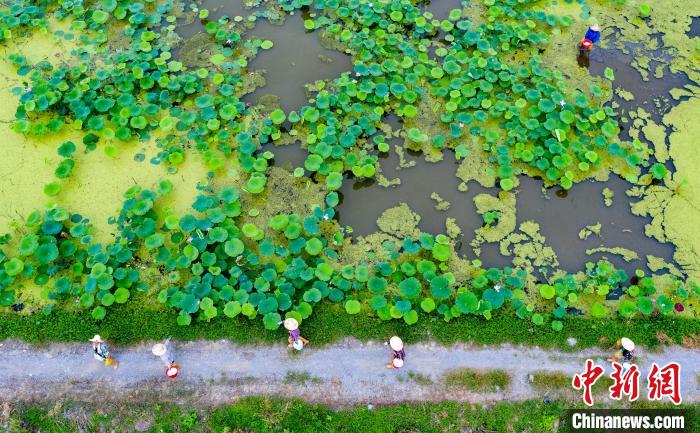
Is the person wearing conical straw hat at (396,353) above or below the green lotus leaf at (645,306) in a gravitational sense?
above

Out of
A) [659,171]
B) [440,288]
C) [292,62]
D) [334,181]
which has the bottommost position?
[440,288]

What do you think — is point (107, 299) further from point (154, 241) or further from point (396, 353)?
point (396, 353)

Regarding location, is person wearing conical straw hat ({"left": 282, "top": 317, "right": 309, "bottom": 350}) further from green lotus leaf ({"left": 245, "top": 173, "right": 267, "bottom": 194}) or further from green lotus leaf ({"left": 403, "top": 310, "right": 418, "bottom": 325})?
green lotus leaf ({"left": 245, "top": 173, "right": 267, "bottom": 194})

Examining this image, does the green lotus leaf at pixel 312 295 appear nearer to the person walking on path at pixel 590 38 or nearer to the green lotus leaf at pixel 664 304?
the green lotus leaf at pixel 664 304

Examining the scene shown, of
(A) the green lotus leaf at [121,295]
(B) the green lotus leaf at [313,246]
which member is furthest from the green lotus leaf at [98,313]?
(B) the green lotus leaf at [313,246]

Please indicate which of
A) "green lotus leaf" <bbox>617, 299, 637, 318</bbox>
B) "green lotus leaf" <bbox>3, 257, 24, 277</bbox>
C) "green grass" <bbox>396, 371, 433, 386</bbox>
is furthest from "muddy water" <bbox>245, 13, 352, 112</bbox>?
"green lotus leaf" <bbox>617, 299, 637, 318</bbox>

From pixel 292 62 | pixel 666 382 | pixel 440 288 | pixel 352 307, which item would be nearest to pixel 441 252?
pixel 440 288
